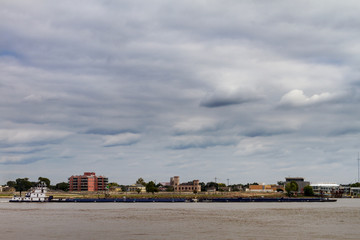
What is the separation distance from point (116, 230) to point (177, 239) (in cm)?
1600

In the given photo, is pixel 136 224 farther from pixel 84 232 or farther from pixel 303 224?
pixel 303 224

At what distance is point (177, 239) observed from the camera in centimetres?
6794

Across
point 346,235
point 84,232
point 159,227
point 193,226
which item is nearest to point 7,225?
point 84,232

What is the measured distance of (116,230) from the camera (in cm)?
7938

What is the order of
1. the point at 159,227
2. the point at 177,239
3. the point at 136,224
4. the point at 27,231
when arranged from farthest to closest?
the point at 136,224 < the point at 159,227 < the point at 27,231 < the point at 177,239

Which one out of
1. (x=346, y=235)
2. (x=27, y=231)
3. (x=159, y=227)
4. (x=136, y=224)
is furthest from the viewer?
A: (x=136, y=224)

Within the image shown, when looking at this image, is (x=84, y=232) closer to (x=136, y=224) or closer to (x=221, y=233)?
(x=136, y=224)

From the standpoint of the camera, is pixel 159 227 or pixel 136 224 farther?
pixel 136 224

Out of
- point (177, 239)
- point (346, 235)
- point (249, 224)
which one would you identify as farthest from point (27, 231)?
point (346, 235)

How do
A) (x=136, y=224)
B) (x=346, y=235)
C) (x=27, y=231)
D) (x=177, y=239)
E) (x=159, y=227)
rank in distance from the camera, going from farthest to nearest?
(x=136, y=224) → (x=159, y=227) → (x=27, y=231) → (x=346, y=235) → (x=177, y=239)

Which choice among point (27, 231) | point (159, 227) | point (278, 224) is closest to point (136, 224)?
point (159, 227)

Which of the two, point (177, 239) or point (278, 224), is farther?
point (278, 224)

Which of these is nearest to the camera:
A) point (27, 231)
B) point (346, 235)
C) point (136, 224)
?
point (346, 235)

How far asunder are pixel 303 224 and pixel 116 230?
129 ft
